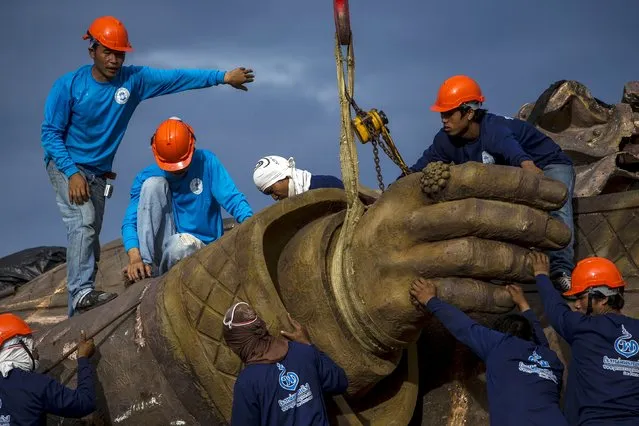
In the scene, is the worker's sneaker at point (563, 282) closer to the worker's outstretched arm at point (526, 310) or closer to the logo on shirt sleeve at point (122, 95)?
the worker's outstretched arm at point (526, 310)

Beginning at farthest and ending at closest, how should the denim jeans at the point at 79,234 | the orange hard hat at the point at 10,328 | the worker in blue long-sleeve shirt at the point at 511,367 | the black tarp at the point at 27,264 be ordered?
1. the black tarp at the point at 27,264
2. the denim jeans at the point at 79,234
3. the orange hard hat at the point at 10,328
4. the worker in blue long-sleeve shirt at the point at 511,367

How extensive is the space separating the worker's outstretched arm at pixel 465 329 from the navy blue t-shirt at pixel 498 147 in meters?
1.26

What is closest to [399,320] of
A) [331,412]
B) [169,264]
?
[331,412]

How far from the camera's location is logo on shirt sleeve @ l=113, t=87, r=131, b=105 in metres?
8.76

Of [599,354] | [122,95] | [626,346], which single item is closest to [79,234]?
[122,95]

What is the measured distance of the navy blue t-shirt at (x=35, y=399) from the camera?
6875 millimetres

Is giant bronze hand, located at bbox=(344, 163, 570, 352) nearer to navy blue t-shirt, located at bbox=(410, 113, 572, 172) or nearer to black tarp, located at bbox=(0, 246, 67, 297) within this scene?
navy blue t-shirt, located at bbox=(410, 113, 572, 172)

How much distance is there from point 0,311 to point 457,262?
237 inches

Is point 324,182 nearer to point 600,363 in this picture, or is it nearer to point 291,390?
point 291,390

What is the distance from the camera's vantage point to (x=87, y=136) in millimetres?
8758

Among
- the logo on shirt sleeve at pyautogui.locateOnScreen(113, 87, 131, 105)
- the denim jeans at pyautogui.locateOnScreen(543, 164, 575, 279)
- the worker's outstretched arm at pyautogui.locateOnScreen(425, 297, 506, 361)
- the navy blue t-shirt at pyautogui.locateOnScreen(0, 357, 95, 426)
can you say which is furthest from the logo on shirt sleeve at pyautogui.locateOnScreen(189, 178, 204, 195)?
the worker's outstretched arm at pyautogui.locateOnScreen(425, 297, 506, 361)

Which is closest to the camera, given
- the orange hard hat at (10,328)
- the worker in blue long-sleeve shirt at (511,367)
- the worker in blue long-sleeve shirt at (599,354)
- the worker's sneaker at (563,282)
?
the worker in blue long-sleeve shirt at (511,367)

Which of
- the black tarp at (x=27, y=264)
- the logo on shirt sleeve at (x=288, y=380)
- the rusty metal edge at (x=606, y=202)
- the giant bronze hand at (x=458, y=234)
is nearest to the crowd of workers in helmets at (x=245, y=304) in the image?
the logo on shirt sleeve at (x=288, y=380)

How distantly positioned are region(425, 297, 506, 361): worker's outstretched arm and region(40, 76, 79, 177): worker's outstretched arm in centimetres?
367
